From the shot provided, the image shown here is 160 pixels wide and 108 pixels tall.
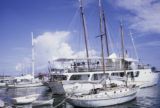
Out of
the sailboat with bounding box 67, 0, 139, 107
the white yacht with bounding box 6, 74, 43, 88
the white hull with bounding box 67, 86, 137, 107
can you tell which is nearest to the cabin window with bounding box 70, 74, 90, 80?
the sailboat with bounding box 67, 0, 139, 107

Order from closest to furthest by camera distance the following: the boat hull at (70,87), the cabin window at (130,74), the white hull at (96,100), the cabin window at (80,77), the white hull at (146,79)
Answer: the white hull at (96,100) < the boat hull at (70,87) < the cabin window at (80,77) < the white hull at (146,79) < the cabin window at (130,74)

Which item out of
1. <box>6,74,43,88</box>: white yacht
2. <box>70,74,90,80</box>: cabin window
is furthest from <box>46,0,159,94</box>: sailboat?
<box>6,74,43,88</box>: white yacht

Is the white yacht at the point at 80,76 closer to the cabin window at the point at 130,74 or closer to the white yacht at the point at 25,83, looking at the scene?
the cabin window at the point at 130,74

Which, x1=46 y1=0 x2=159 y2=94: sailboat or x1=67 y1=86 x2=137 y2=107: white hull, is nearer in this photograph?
x1=67 y1=86 x2=137 y2=107: white hull

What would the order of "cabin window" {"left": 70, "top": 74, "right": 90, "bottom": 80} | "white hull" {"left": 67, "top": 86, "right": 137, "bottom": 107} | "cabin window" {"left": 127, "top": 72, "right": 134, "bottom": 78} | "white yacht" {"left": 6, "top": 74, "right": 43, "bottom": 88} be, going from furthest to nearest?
1. "white yacht" {"left": 6, "top": 74, "right": 43, "bottom": 88}
2. "cabin window" {"left": 127, "top": 72, "right": 134, "bottom": 78}
3. "cabin window" {"left": 70, "top": 74, "right": 90, "bottom": 80}
4. "white hull" {"left": 67, "top": 86, "right": 137, "bottom": 107}

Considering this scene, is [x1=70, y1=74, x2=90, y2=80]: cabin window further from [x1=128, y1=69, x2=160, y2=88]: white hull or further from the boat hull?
[x1=128, y1=69, x2=160, y2=88]: white hull

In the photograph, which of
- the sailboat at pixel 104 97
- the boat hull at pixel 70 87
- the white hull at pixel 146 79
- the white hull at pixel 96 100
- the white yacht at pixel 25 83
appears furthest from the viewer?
the white yacht at pixel 25 83

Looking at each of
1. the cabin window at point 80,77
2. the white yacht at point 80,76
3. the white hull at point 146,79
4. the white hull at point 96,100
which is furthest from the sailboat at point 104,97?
the white hull at point 146,79

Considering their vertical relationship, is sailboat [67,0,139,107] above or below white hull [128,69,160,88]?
below

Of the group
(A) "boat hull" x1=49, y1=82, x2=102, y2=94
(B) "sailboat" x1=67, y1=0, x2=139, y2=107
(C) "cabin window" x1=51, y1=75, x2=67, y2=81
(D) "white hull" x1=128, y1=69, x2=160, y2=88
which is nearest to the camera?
(B) "sailboat" x1=67, y1=0, x2=139, y2=107

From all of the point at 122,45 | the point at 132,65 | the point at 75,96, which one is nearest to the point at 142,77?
the point at 132,65

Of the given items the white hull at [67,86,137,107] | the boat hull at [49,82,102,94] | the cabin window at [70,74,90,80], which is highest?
the cabin window at [70,74,90,80]

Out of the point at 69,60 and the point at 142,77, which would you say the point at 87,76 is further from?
the point at 142,77

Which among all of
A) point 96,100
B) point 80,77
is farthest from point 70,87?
point 96,100
